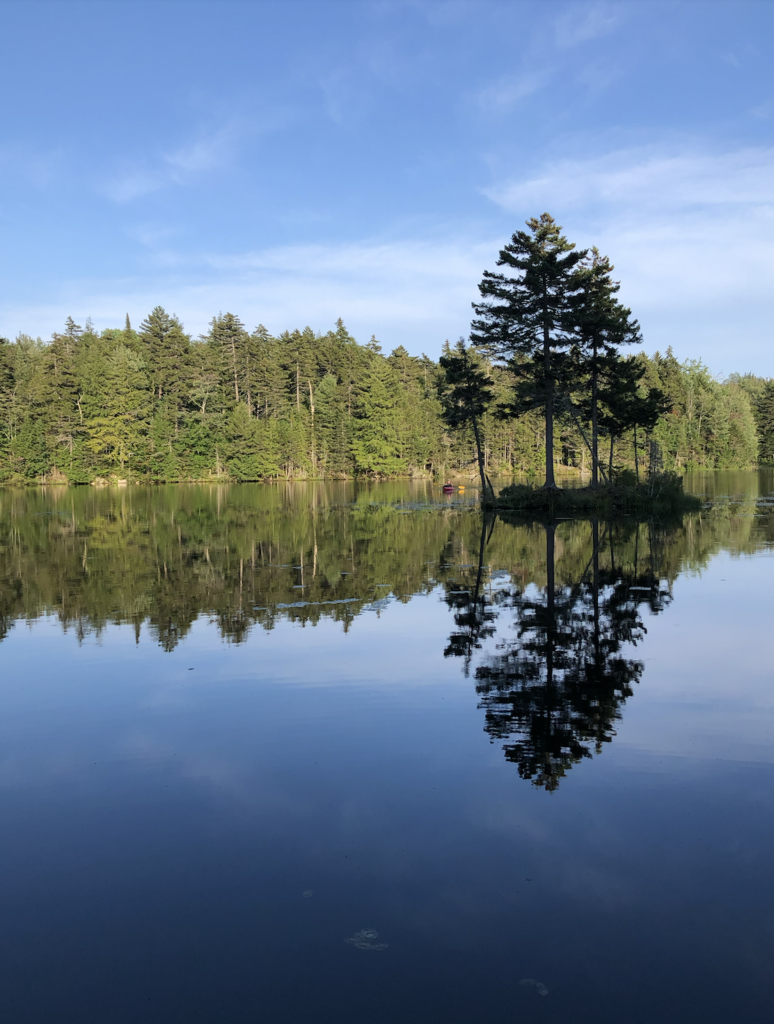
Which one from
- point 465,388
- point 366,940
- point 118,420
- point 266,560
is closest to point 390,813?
point 366,940

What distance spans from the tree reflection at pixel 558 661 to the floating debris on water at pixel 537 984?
2419 millimetres

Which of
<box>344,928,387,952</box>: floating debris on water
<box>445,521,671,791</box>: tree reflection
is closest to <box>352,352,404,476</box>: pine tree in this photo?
<box>445,521,671,791</box>: tree reflection

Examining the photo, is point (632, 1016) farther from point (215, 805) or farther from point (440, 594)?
point (440, 594)

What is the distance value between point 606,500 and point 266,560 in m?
20.7

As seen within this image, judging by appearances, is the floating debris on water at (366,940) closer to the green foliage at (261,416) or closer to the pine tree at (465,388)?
the pine tree at (465,388)

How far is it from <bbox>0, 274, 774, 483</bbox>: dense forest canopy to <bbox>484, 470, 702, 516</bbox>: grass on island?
33.7m

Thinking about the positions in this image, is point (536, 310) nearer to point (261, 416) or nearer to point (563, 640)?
point (563, 640)

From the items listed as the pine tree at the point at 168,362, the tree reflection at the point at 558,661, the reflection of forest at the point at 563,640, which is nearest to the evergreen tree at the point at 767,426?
the pine tree at the point at 168,362

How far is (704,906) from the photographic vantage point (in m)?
4.66

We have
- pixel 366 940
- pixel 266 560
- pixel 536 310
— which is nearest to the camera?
pixel 366 940

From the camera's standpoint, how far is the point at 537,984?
4.02 metres

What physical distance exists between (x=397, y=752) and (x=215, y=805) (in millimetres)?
1906

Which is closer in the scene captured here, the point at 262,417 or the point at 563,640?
the point at 563,640

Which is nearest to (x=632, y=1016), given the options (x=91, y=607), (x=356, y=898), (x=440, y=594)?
(x=356, y=898)
